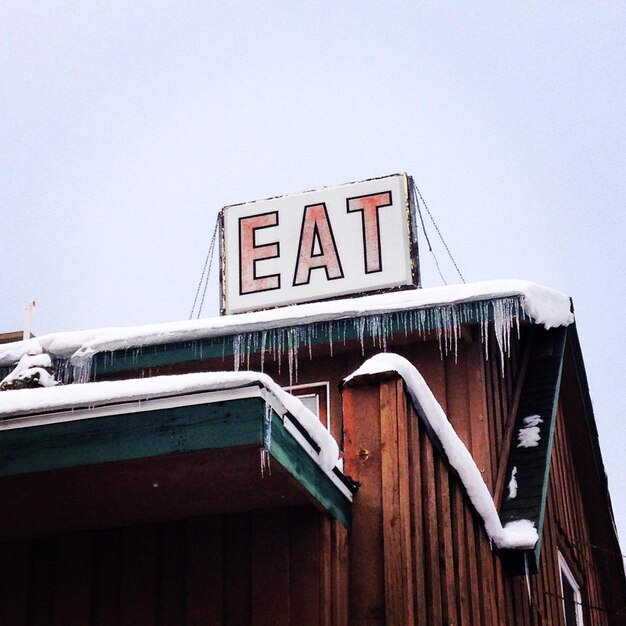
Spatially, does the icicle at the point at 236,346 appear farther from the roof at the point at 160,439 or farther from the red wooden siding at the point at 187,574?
the roof at the point at 160,439

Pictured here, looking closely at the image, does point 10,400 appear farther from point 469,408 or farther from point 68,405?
point 469,408

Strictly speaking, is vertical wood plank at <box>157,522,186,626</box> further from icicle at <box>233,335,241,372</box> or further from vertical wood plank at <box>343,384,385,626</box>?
icicle at <box>233,335,241,372</box>

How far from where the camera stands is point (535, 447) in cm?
840

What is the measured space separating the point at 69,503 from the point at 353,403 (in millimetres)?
1415

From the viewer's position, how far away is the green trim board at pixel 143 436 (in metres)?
4.41

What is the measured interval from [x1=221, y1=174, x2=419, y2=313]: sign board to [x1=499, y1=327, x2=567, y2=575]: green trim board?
267 centimetres

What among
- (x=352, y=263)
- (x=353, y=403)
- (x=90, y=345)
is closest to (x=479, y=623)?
(x=353, y=403)

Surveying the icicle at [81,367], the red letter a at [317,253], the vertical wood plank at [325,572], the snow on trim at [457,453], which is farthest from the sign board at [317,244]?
the vertical wood plank at [325,572]

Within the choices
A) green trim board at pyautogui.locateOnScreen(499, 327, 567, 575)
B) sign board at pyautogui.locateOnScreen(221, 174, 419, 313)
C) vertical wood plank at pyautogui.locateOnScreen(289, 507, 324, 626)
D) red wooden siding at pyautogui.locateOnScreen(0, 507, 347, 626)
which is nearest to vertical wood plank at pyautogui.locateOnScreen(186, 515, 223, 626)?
red wooden siding at pyautogui.locateOnScreen(0, 507, 347, 626)

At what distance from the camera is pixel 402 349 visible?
8.67 metres

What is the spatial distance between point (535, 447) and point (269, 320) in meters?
2.21

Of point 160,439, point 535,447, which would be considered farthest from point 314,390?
point 160,439

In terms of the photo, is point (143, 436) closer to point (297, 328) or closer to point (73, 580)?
point (73, 580)

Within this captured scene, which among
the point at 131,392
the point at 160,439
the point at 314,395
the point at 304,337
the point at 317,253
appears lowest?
the point at 160,439
